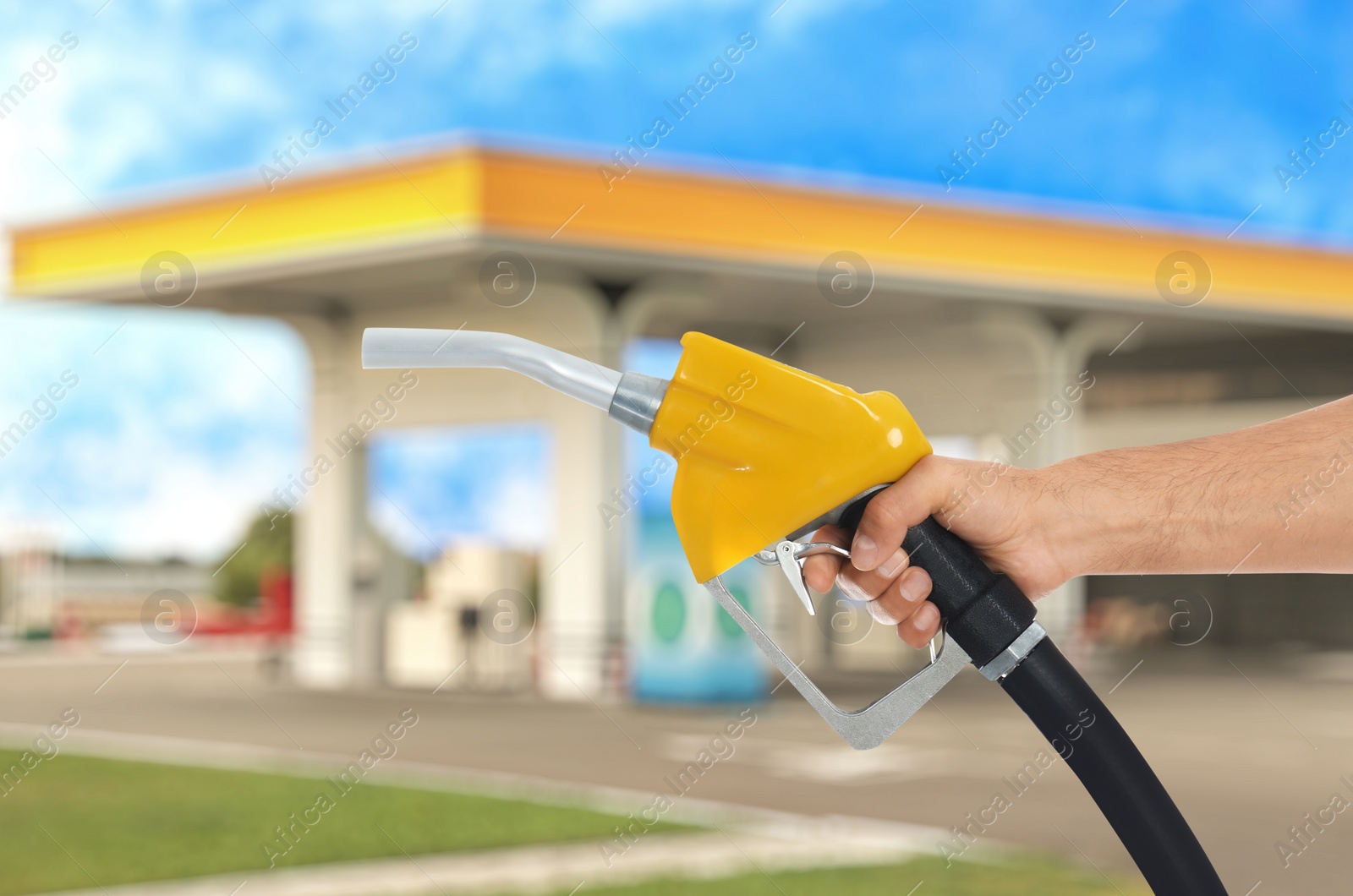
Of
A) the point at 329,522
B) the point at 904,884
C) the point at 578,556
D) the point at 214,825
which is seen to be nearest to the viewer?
the point at 904,884

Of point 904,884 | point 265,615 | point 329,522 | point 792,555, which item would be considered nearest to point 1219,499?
point 792,555

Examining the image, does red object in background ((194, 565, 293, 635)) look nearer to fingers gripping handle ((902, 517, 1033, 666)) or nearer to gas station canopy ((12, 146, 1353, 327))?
gas station canopy ((12, 146, 1353, 327))

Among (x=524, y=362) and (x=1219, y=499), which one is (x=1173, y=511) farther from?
(x=524, y=362)

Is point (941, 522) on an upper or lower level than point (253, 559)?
lower

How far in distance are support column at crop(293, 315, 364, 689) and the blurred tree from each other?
16536 mm

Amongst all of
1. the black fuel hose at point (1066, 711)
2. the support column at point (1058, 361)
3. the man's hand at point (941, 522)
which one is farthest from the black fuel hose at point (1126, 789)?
the support column at point (1058, 361)

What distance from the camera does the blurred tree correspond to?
3356 centimetres

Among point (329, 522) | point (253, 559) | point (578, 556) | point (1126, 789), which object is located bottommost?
point (1126, 789)

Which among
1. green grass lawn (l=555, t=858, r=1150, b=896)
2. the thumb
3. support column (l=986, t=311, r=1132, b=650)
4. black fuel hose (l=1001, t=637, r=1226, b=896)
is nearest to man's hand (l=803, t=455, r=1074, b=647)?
the thumb

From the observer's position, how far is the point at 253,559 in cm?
3419

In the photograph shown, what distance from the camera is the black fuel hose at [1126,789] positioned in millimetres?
1147

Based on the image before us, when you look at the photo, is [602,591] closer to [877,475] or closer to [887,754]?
[887,754]

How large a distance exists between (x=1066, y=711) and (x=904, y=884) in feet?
15.5

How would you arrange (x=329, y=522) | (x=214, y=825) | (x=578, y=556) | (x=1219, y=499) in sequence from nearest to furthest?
Result: (x=1219, y=499)
(x=214, y=825)
(x=578, y=556)
(x=329, y=522)
